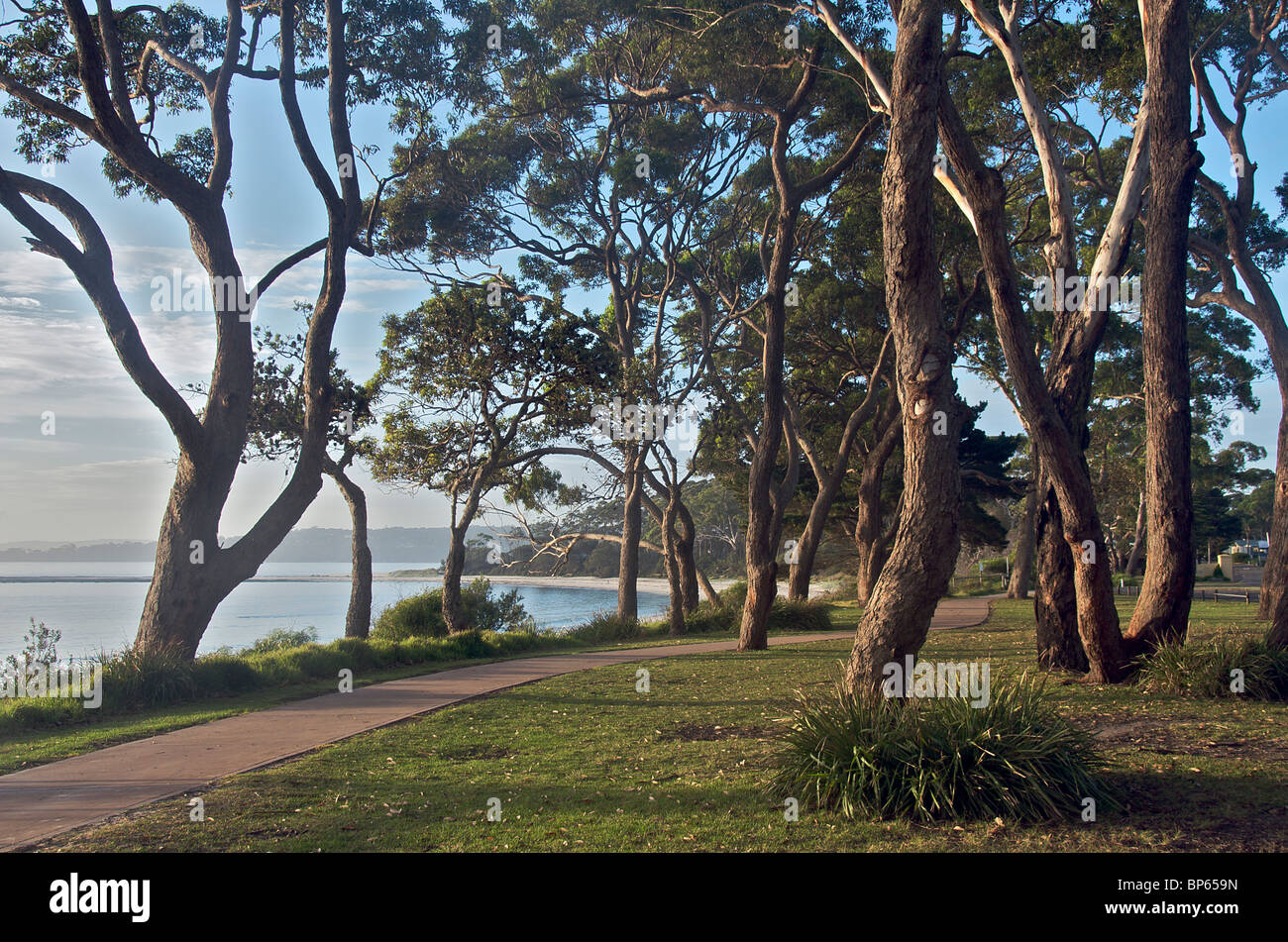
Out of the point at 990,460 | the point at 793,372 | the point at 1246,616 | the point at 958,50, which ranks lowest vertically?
the point at 1246,616

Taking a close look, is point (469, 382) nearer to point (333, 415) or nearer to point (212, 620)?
point (333, 415)

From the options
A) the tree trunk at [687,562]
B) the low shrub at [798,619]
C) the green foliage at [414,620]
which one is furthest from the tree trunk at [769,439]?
the tree trunk at [687,562]

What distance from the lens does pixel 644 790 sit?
19.3 feet

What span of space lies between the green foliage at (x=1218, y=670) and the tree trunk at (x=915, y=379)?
3891 mm

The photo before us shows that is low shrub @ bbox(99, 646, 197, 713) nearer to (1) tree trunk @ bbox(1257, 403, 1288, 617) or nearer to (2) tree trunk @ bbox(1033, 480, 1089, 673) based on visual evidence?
(2) tree trunk @ bbox(1033, 480, 1089, 673)

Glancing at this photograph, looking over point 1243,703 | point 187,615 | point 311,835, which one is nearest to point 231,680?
point 187,615

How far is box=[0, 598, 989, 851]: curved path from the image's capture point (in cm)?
545

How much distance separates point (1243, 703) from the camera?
8305 millimetres

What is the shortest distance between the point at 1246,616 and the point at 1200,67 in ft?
36.8

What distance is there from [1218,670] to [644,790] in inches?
256

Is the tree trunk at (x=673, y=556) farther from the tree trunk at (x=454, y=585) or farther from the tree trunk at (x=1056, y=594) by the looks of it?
the tree trunk at (x=1056, y=594)

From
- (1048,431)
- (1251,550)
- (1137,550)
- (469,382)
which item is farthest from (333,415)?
(1251,550)

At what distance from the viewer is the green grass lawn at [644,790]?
15.6 ft
